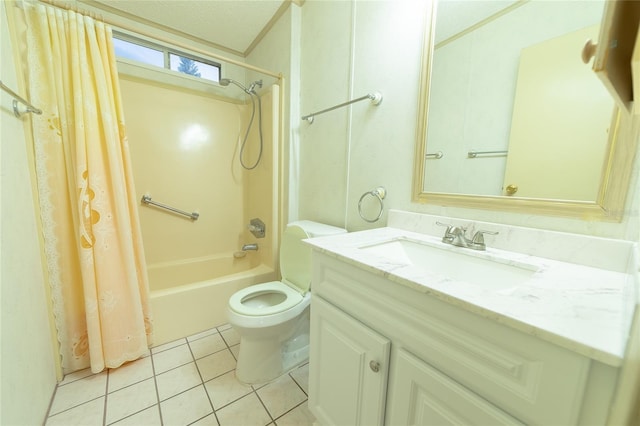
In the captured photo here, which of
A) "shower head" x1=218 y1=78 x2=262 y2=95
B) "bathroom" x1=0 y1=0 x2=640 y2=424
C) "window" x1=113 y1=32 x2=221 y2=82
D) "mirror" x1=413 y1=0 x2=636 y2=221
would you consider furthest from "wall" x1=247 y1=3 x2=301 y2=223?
"mirror" x1=413 y1=0 x2=636 y2=221

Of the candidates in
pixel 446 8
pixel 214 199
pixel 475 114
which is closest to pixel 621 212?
pixel 475 114

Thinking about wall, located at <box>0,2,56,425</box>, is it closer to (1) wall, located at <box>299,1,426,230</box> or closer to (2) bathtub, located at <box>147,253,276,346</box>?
(2) bathtub, located at <box>147,253,276,346</box>

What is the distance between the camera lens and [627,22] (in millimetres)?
302

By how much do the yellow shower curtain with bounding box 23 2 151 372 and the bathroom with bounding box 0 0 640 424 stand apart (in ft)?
0.30

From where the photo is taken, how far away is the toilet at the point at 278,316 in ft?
3.96

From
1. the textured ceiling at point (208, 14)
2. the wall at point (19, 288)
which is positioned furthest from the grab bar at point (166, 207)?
the textured ceiling at point (208, 14)

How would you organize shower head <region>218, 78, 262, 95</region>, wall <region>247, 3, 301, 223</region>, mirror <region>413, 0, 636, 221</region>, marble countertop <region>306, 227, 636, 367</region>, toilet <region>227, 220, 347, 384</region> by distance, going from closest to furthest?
→ marble countertop <region>306, 227, 636, 367</region> < mirror <region>413, 0, 636, 221</region> < toilet <region>227, 220, 347, 384</region> < wall <region>247, 3, 301, 223</region> < shower head <region>218, 78, 262, 95</region>

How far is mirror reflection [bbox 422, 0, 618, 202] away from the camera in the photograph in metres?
0.71

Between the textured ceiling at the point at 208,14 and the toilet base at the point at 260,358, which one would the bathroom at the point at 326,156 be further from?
the toilet base at the point at 260,358

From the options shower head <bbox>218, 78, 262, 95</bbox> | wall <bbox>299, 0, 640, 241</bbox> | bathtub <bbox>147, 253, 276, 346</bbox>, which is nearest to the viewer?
wall <bbox>299, 0, 640, 241</bbox>

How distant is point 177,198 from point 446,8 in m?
2.32

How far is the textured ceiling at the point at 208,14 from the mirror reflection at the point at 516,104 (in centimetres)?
132

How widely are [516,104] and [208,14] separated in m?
2.04

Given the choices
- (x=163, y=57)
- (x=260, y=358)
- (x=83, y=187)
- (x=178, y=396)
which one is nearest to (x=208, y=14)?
(x=163, y=57)
